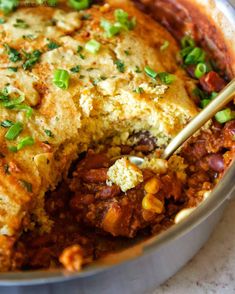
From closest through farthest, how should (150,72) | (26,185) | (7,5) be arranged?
(26,185) → (150,72) → (7,5)

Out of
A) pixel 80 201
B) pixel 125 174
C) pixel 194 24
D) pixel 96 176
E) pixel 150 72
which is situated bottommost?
pixel 80 201

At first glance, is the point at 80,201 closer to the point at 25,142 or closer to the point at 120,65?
the point at 25,142

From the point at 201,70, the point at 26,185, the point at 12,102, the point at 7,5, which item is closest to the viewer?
the point at 26,185

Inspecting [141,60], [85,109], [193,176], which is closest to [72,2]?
[141,60]

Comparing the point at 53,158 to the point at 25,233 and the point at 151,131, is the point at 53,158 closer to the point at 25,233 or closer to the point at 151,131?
the point at 25,233

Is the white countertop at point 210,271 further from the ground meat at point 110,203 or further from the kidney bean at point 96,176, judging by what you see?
the kidney bean at point 96,176

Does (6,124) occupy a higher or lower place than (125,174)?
lower

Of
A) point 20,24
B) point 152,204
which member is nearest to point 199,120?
point 152,204
